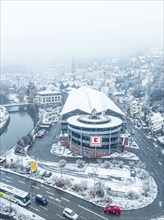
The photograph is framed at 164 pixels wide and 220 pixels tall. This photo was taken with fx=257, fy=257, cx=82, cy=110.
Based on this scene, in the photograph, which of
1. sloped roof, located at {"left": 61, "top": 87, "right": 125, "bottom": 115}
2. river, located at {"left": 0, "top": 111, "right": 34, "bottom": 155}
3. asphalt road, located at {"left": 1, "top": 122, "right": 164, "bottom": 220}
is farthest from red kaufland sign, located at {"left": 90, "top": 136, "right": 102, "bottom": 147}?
river, located at {"left": 0, "top": 111, "right": 34, "bottom": 155}

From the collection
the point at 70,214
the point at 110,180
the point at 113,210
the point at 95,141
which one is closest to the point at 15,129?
the point at 95,141

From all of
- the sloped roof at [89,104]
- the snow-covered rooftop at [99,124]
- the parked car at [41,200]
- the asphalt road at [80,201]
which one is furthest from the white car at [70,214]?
the sloped roof at [89,104]

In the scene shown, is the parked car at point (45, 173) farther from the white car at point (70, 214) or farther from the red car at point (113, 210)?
the red car at point (113, 210)

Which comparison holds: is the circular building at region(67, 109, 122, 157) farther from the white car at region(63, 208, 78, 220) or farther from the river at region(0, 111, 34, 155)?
the white car at region(63, 208, 78, 220)

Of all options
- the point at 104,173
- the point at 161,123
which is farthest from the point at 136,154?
the point at 161,123

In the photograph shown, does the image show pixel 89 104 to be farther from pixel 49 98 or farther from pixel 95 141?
pixel 49 98
